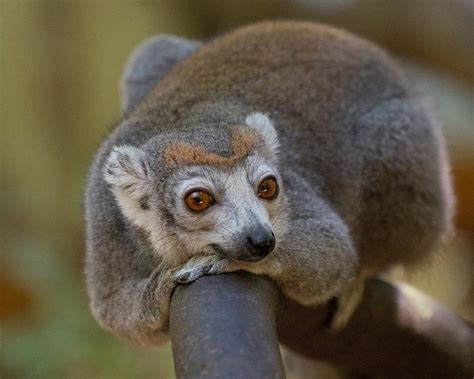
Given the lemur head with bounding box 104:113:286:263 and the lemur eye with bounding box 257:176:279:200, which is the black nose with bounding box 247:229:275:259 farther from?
the lemur eye with bounding box 257:176:279:200

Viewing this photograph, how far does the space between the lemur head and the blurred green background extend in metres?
4.15

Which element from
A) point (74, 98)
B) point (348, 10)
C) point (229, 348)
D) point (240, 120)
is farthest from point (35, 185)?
point (229, 348)

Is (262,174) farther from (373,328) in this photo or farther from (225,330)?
(225,330)

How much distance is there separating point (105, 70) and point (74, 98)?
66 centimetres

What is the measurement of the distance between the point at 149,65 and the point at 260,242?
10.4 feet

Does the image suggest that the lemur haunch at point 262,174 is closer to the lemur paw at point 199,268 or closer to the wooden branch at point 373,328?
the lemur paw at point 199,268

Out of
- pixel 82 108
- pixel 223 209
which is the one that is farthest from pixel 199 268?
pixel 82 108

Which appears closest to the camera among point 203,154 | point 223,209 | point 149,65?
point 223,209

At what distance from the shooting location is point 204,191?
12.7 ft

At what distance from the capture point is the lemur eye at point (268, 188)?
158 inches

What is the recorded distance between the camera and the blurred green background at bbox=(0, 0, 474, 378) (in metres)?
8.97

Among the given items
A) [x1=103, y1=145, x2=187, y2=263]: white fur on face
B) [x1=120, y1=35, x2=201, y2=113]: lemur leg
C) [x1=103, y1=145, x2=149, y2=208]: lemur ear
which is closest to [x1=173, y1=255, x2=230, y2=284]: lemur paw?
[x1=103, y1=145, x2=187, y2=263]: white fur on face

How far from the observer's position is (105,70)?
1170 centimetres

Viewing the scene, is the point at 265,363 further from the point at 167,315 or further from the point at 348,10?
the point at 348,10
